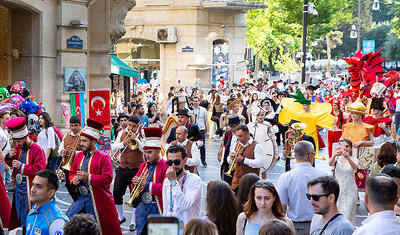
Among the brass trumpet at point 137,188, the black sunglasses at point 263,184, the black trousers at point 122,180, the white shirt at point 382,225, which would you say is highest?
the black sunglasses at point 263,184

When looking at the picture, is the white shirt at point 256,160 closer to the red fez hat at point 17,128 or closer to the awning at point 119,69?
the red fez hat at point 17,128

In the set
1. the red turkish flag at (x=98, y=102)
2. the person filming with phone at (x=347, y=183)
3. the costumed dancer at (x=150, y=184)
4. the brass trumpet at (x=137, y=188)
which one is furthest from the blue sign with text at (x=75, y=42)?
the brass trumpet at (x=137, y=188)

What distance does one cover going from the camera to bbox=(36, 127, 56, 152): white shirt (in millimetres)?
12852

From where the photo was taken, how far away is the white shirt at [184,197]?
24.4 feet

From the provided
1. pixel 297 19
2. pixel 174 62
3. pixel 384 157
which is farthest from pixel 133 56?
pixel 384 157

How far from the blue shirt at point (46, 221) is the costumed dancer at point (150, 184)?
1.92 meters

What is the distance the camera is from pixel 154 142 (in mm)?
8906

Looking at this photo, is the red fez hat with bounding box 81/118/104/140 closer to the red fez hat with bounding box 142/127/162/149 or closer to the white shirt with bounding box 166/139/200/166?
the red fez hat with bounding box 142/127/162/149

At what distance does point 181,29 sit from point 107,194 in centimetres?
3132

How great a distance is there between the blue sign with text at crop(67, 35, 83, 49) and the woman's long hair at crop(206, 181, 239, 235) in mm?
11343

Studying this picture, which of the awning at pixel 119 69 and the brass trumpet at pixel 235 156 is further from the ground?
the awning at pixel 119 69

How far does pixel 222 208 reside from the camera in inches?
269

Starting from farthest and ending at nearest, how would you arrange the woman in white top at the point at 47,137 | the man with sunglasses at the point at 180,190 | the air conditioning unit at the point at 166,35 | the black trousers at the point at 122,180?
the air conditioning unit at the point at 166,35, the woman in white top at the point at 47,137, the black trousers at the point at 122,180, the man with sunglasses at the point at 180,190

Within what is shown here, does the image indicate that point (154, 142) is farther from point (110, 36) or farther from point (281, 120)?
point (110, 36)
